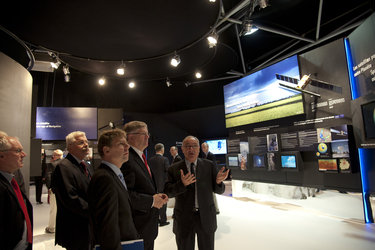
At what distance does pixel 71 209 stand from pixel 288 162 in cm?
468

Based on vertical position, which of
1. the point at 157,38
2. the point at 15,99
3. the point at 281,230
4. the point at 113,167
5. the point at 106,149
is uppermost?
the point at 157,38

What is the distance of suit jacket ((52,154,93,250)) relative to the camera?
180 cm

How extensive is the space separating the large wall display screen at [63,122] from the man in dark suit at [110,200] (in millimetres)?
8543

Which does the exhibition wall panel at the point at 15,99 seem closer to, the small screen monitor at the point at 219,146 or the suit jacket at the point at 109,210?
the suit jacket at the point at 109,210

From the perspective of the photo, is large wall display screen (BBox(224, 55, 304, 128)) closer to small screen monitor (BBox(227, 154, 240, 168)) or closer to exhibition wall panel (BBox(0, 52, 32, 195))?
small screen monitor (BBox(227, 154, 240, 168))

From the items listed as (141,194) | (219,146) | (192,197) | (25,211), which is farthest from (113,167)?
(219,146)

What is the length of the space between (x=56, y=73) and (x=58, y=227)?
31.1 ft

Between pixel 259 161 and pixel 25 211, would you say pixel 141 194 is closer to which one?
pixel 25 211

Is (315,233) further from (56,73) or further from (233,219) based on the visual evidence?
(56,73)

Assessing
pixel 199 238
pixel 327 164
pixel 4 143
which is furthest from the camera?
pixel 327 164

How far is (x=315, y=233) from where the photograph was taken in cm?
Answer: 377

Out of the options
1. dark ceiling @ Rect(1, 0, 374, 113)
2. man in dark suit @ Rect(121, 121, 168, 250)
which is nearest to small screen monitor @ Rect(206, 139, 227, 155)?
dark ceiling @ Rect(1, 0, 374, 113)

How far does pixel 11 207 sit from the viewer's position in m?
1.51

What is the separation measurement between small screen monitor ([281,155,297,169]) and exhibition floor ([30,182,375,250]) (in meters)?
0.78
